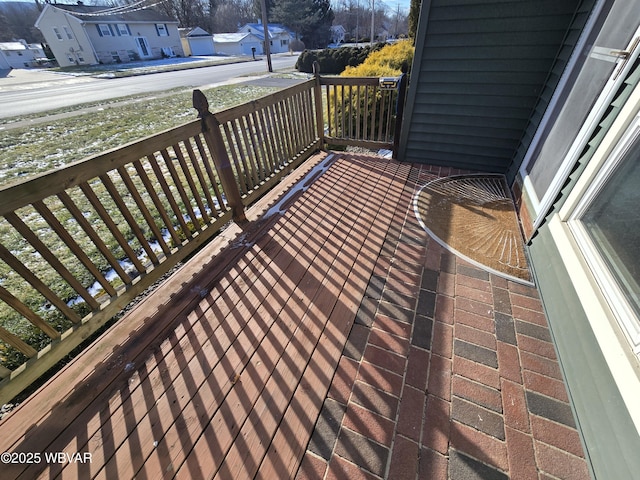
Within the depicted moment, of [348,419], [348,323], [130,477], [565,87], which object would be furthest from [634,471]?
[565,87]

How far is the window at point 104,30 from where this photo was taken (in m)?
25.4

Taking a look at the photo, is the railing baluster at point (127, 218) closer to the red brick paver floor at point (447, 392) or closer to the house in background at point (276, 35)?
the red brick paver floor at point (447, 392)

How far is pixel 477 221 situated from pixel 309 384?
2.16 metres

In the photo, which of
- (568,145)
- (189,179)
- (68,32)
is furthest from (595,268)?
(68,32)

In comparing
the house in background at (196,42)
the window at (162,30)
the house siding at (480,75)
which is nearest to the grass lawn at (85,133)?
the house siding at (480,75)

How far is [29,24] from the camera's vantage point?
136 feet

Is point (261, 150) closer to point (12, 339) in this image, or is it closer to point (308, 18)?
point (12, 339)

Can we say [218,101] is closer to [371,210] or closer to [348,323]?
[371,210]

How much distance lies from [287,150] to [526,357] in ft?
9.89

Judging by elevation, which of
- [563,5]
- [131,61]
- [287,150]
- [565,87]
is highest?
[563,5]

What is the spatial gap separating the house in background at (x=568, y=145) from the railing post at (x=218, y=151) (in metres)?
2.37

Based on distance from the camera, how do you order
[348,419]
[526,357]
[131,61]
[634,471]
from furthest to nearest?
[131,61]
[526,357]
[348,419]
[634,471]

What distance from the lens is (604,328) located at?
1.27m

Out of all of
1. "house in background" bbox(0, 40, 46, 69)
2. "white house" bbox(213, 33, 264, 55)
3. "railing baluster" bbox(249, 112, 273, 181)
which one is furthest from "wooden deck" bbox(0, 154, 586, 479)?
"house in background" bbox(0, 40, 46, 69)
